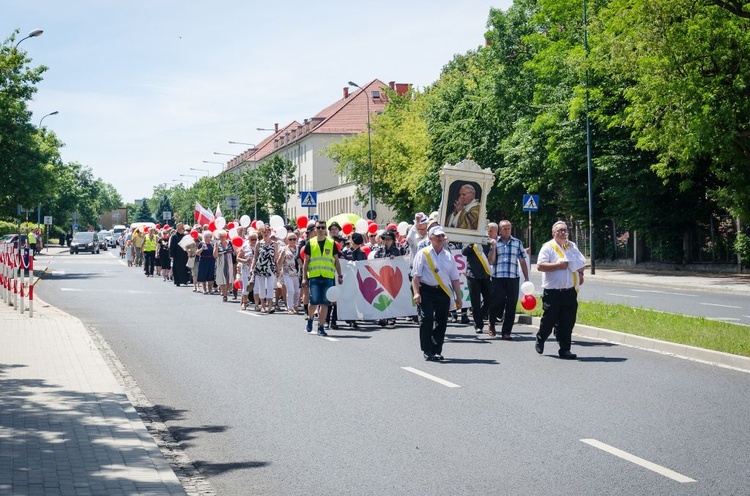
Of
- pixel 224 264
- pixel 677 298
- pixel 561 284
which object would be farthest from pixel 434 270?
pixel 224 264

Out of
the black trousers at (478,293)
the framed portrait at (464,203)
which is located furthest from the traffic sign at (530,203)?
the black trousers at (478,293)

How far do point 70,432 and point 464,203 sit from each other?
12.3m

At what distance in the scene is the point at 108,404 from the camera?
9.63 metres

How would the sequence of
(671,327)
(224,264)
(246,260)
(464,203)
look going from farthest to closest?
(224,264), (246,260), (464,203), (671,327)

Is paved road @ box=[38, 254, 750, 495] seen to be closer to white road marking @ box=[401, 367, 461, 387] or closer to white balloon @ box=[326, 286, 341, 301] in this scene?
Answer: white road marking @ box=[401, 367, 461, 387]

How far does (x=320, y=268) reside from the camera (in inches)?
→ 686

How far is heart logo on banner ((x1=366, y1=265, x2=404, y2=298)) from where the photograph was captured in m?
19.8

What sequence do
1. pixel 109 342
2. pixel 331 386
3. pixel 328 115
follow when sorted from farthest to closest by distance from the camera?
pixel 328 115
pixel 109 342
pixel 331 386

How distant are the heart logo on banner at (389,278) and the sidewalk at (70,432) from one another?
689cm

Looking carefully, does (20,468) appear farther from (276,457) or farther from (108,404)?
(108,404)

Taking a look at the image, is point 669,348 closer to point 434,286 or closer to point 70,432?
point 434,286

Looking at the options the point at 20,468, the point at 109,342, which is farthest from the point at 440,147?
the point at 20,468

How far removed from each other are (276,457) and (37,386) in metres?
3.98

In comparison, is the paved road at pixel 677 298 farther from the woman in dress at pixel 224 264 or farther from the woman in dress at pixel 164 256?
the woman in dress at pixel 164 256
